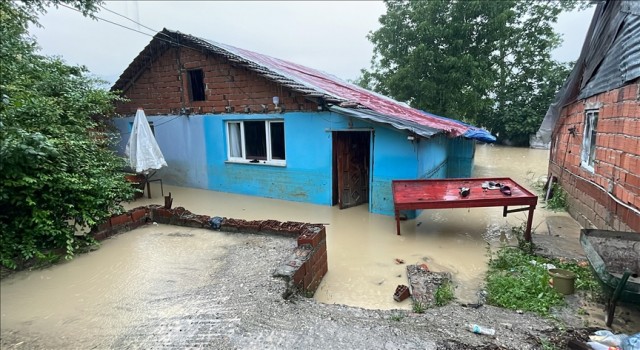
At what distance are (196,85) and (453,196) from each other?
8200 mm

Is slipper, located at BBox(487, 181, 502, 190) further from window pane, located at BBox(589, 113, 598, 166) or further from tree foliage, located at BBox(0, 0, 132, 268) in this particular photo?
tree foliage, located at BBox(0, 0, 132, 268)

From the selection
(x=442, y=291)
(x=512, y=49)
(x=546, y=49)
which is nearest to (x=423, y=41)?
(x=512, y=49)

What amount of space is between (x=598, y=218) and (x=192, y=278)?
7.05 metres

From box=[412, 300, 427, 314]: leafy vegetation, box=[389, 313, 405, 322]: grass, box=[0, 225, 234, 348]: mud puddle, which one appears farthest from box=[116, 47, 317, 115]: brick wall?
box=[389, 313, 405, 322]: grass

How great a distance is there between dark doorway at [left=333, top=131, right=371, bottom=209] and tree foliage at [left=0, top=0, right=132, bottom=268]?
15.0 feet

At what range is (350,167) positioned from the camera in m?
8.00

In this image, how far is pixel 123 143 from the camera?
1149 centimetres

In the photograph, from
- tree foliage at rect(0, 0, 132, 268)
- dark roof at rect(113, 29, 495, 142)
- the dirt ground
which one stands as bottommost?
the dirt ground

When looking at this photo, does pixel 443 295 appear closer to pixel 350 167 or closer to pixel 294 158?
pixel 350 167

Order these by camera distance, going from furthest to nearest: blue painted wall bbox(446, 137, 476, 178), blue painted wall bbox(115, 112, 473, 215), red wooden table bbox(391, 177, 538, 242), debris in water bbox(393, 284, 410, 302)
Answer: blue painted wall bbox(446, 137, 476, 178)
blue painted wall bbox(115, 112, 473, 215)
red wooden table bbox(391, 177, 538, 242)
debris in water bbox(393, 284, 410, 302)

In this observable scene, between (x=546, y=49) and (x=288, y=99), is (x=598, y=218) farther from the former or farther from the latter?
(x=546, y=49)

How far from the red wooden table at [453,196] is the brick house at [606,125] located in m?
1.19

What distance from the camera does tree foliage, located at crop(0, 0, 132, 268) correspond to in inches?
122

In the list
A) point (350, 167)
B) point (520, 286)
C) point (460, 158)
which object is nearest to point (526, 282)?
point (520, 286)
